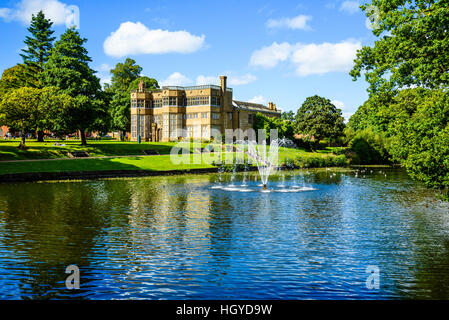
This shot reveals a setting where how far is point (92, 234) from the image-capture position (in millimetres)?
18609

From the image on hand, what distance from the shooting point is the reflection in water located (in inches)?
470

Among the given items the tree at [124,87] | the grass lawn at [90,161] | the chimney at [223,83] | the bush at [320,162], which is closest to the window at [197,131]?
the chimney at [223,83]

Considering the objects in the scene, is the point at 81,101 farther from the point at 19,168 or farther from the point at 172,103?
the point at 172,103

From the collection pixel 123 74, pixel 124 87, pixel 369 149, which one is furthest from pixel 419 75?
pixel 123 74

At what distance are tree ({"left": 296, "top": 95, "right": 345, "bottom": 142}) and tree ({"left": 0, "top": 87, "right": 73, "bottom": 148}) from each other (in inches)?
2131

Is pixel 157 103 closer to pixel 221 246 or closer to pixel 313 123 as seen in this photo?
pixel 313 123

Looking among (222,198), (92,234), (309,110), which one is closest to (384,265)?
(92,234)

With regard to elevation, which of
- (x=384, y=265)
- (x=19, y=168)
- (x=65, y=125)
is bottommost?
(x=384, y=265)

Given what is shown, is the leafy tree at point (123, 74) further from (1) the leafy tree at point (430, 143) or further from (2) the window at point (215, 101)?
(1) the leafy tree at point (430, 143)

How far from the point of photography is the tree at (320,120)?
88.9 m

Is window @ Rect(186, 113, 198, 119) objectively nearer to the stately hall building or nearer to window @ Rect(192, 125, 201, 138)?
the stately hall building

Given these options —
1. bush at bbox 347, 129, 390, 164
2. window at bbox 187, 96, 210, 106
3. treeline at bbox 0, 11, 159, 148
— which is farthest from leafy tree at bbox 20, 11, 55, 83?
bush at bbox 347, 129, 390, 164

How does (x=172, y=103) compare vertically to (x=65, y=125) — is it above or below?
above

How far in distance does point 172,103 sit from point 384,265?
7479 cm
